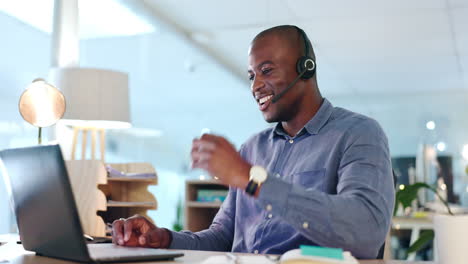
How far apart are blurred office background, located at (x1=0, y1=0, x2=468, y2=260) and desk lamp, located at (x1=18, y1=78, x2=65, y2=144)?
962 millimetres

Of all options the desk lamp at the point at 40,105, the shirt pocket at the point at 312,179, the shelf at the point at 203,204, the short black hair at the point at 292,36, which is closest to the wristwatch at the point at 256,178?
the shirt pocket at the point at 312,179

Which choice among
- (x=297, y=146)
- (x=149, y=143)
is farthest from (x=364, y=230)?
(x=149, y=143)

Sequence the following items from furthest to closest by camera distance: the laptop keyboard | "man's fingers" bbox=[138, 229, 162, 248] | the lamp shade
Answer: the lamp shade < "man's fingers" bbox=[138, 229, 162, 248] < the laptop keyboard

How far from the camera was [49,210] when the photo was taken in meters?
1.03

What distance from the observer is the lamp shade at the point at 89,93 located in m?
2.71

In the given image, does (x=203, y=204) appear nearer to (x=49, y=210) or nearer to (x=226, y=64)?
(x=226, y=64)

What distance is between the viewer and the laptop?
958mm

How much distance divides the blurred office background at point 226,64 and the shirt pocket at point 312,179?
1509mm

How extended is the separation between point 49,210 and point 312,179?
0.65 meters

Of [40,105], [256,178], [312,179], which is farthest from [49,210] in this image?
[40,105]

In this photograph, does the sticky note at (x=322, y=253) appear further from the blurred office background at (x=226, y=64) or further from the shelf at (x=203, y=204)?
the shelf at (x=203, y=204)


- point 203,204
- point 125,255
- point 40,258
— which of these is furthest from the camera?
point 203,204

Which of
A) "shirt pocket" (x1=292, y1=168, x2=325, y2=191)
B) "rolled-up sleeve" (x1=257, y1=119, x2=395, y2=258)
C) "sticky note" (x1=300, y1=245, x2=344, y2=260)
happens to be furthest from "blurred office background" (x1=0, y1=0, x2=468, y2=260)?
"sticky note" (x1=300, y1=245, x2=344, y2=260)

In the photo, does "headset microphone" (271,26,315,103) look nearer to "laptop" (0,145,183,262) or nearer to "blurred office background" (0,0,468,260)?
"laptop" (0,145,183,262)
